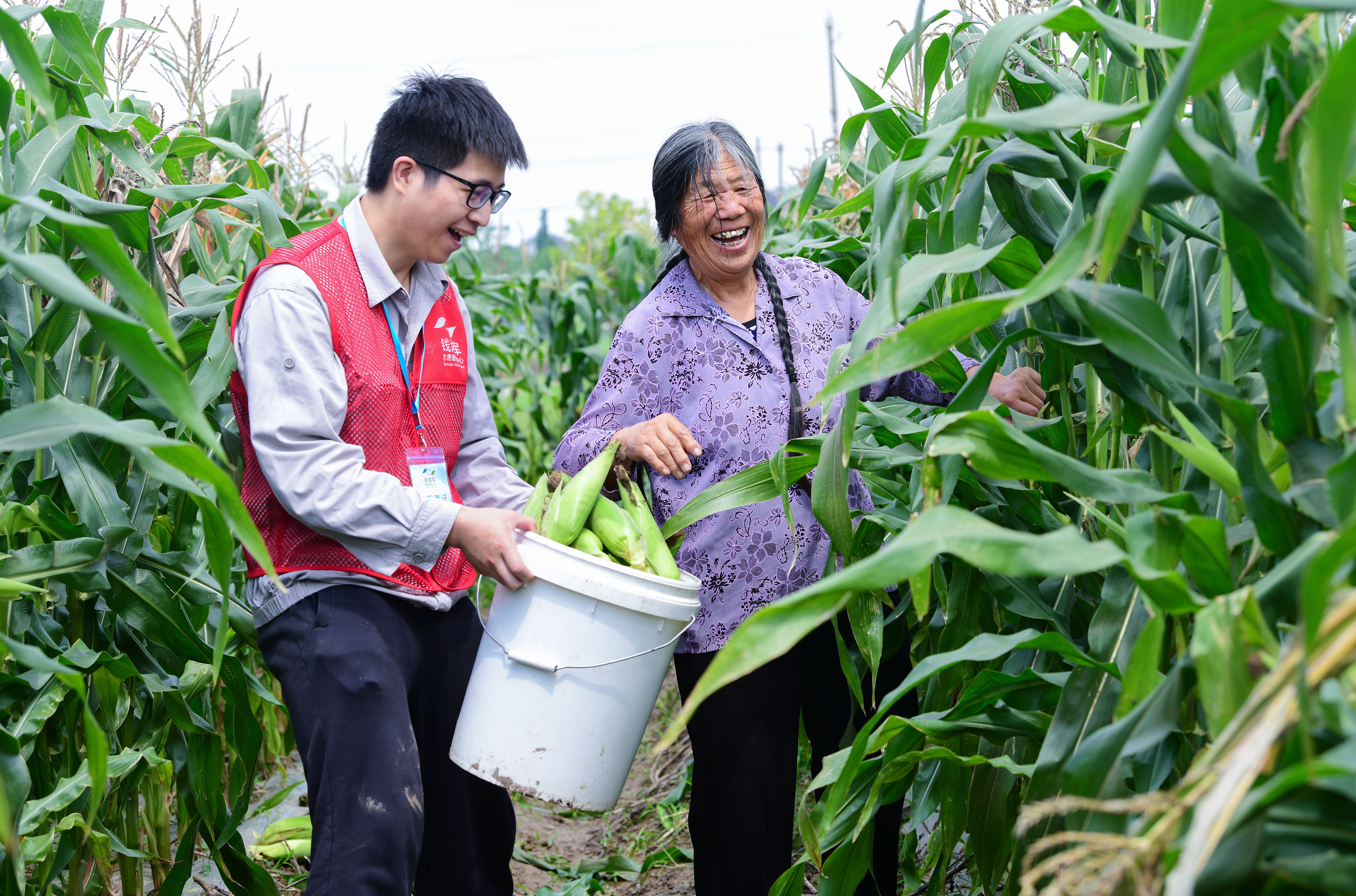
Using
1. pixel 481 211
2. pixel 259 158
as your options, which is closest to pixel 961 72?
pixel 481 211

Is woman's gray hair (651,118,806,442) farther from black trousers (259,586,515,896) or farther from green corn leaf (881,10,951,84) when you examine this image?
black trousers (259,586,515,896)

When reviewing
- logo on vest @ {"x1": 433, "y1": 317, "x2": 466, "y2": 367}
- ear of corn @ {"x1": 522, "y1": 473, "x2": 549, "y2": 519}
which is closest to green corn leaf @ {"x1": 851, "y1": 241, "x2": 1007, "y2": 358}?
ear of corn @ {"x1": 522, "y1": 473, "x2": 549, "y2": 519}

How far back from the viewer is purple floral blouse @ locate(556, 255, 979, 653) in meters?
2.11

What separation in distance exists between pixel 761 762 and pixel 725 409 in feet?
2.32

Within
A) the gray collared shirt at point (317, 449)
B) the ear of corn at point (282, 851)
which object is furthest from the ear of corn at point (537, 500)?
the ear of corn at point (282, 851)

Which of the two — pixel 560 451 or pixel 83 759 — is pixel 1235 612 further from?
pixel 83 759

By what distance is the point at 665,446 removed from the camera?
2008mm

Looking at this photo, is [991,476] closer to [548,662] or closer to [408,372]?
[548,662]

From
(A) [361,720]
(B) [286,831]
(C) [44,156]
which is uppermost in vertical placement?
(C) [44,156]

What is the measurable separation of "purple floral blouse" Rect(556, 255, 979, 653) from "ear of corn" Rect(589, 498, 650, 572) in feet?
0.53

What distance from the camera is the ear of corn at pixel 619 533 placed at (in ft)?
6.20

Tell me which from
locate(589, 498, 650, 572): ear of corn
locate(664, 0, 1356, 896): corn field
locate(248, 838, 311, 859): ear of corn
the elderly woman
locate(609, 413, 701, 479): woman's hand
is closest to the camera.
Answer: locate(664, 0, 1356, 896): corn field

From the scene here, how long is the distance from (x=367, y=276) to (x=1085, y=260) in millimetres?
1351

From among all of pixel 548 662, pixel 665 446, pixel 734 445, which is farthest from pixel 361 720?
pixel 734 445
